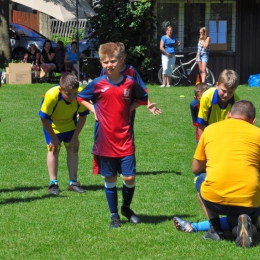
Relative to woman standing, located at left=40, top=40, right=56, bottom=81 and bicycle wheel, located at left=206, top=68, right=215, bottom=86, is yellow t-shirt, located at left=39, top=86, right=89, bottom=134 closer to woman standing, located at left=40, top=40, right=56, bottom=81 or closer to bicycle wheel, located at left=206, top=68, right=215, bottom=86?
bicycle wheel, located at left=206, top=68, right=215, bottom=86

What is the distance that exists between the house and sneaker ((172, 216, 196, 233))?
1680cm

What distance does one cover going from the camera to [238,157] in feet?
20.0

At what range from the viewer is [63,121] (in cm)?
859

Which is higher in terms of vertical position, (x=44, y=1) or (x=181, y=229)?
(x=44, y=1)

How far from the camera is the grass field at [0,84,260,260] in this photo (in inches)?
238

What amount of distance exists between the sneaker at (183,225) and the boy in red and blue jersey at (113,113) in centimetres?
56

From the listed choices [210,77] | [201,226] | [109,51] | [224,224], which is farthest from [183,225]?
[210,77]

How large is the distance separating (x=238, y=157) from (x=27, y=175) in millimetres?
4295

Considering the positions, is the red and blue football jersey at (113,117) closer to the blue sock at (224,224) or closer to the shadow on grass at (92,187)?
the blue sock at (224,224)

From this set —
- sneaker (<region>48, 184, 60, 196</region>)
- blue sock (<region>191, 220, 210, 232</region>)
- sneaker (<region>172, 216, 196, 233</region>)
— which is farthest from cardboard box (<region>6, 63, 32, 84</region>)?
blue sock (<region>191, 220, 210, 232</region>)

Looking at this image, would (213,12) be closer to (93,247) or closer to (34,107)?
(34,107)

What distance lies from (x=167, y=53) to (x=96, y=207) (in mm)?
13914

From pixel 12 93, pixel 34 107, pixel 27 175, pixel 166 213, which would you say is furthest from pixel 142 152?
pixel 12 93

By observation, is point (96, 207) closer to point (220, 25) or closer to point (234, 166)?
point (234, 166)
